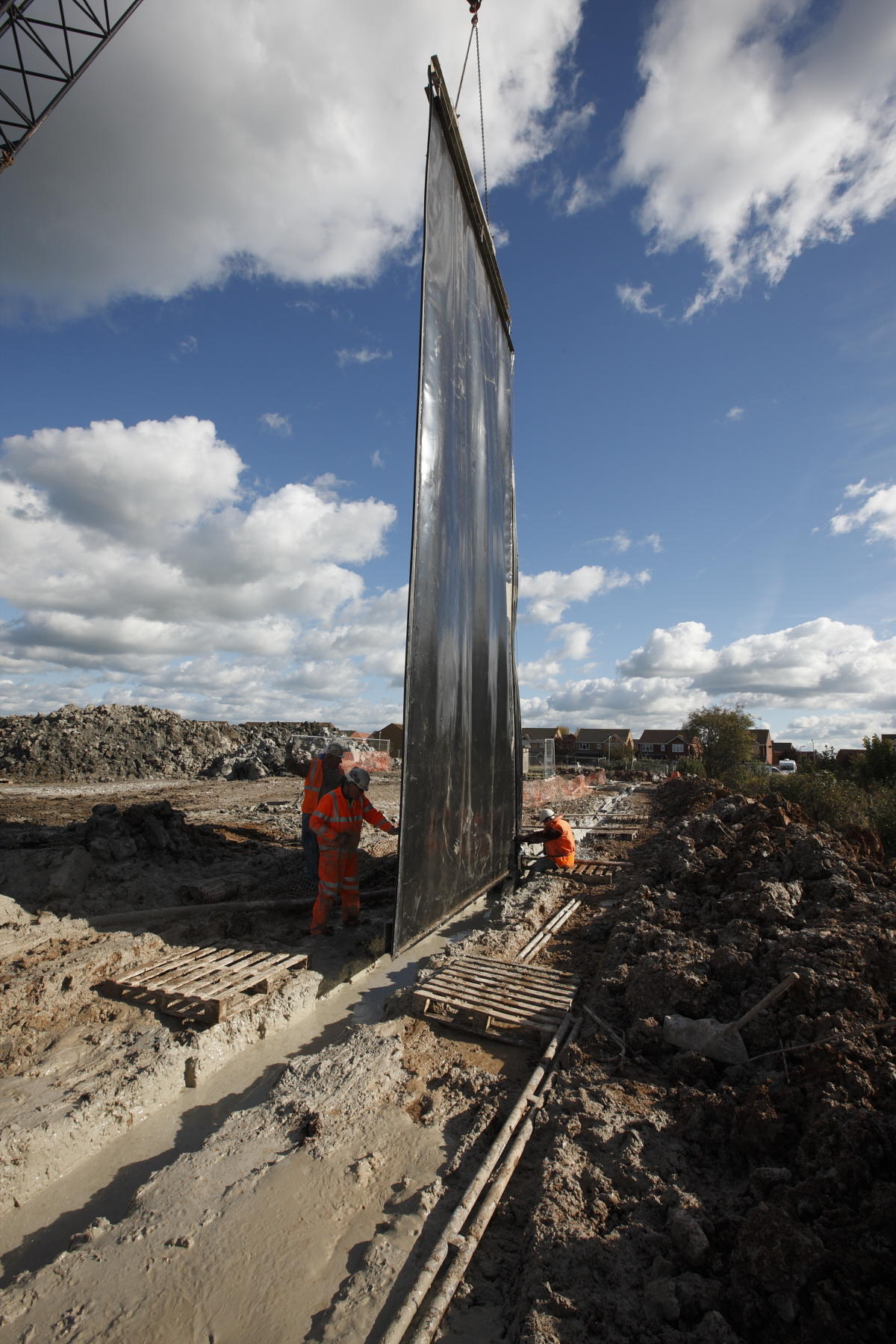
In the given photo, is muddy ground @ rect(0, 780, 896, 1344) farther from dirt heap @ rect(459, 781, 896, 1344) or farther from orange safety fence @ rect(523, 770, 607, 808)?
orange safety fence @ rect(523, 770, 607, 808)

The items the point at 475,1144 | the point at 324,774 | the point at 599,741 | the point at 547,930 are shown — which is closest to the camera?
the point at 475,1144

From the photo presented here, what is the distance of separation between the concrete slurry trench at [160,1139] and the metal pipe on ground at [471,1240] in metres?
1.43

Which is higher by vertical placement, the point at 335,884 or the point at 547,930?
the point at 335,884

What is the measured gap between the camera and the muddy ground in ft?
7.09

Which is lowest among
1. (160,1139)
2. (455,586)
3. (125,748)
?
(160,1139)

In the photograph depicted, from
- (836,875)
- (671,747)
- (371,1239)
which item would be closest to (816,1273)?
(371,1239)

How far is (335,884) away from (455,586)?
3149 millimetres

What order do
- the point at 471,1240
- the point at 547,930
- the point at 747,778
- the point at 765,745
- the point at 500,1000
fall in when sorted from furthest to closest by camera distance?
the point at 765,745 → the point at 747,778 → the point at 547,930 → the point at 500,1000 → the point at 471,1240

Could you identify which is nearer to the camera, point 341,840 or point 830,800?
point 341,840

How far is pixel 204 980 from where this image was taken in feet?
15.6

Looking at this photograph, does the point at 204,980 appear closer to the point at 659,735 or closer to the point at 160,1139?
the point at 160,1139

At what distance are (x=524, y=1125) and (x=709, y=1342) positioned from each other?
4.35ft

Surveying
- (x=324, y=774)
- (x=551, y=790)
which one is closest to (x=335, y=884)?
(x=324, y=774)

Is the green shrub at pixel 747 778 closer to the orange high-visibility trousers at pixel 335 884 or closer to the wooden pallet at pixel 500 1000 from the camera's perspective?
the orange high-visibility trousers at pixel 335 884
